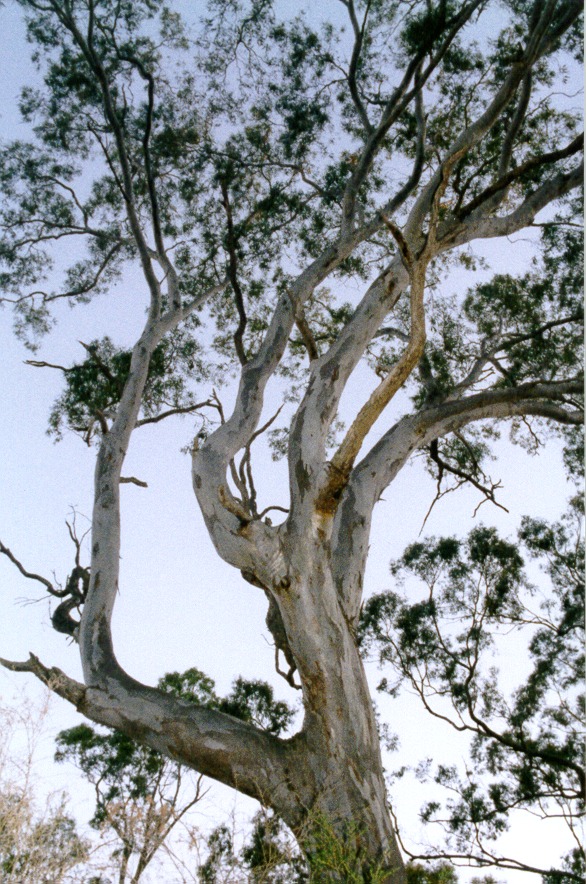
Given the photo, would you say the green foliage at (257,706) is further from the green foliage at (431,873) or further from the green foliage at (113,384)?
the green foliage at (113,384)

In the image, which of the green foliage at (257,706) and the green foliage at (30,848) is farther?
the green foliage at (257,706)

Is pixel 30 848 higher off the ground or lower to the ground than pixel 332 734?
lower

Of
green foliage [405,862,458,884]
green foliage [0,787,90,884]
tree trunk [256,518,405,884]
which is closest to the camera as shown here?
green foliage [0,787,90,884]

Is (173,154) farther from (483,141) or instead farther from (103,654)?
(103,654)

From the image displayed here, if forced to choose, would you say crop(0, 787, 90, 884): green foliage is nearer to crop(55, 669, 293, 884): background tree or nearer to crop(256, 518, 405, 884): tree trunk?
crop(256, 518, 405, 884): tree trunk

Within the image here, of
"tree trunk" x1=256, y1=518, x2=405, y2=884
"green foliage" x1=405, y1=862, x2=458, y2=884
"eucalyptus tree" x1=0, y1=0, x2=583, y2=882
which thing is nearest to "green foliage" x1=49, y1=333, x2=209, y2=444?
"eucalyptus tree" x1=0, y1=0, x2=583, y2=882

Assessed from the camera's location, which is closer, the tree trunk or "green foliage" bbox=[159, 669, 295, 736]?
the tree trunk

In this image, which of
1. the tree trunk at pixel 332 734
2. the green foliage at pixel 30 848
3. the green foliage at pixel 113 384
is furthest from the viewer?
the green foliage at pixel 113 384

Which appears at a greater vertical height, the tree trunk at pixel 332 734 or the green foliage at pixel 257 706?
the green foliage at pixel 257 706

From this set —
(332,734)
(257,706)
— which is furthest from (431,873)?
(332,734)

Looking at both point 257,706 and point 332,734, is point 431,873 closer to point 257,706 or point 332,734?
point 257,706

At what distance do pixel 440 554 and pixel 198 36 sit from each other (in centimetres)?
455

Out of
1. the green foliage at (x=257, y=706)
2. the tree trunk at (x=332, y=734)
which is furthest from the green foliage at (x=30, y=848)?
the green foliage at (x=257, y=706)

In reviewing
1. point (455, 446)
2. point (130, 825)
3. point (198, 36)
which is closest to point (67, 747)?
point (455, 446)
